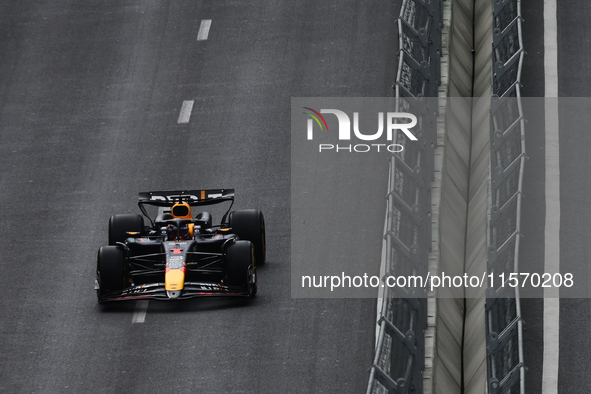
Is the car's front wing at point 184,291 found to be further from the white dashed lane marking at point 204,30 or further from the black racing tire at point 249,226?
the white dashed lane marking at point 204,30

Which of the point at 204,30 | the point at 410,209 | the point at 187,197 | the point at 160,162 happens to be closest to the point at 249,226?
the point at 187,197

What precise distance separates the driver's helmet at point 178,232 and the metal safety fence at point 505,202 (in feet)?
15.9

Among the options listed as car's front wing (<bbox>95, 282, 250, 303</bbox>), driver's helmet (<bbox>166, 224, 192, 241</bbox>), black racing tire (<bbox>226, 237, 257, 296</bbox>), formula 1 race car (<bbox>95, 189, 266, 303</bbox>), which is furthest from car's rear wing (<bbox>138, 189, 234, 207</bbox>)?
car's front wing (<bbox>95, 282, 250, 303</bbox>)

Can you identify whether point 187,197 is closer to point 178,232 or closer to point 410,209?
point 178,232

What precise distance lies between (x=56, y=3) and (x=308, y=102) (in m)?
8.69

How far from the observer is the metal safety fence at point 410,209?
49.5ft

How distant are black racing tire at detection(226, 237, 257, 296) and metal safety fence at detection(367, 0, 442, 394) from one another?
2.42 meters

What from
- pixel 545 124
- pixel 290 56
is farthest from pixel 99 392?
pixel 290 56

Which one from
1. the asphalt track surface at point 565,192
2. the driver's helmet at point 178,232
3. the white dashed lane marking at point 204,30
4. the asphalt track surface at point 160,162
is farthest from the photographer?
the white dashed lane marking at point 204,30

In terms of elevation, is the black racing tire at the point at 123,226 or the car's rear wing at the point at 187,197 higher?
the car's rear wing at the point at 187,197

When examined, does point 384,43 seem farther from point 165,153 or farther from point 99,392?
point 99,392

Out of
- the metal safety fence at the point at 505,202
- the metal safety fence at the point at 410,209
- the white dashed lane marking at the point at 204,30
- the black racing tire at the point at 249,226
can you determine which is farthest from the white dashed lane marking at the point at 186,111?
the metal safety fence at the point at 505,202

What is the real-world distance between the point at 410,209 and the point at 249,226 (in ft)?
11.6

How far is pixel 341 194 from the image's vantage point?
2366 centimetres
